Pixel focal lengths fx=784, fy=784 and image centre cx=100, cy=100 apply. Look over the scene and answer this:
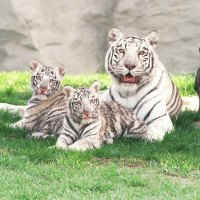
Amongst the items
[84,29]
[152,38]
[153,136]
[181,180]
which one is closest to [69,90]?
[153,136]

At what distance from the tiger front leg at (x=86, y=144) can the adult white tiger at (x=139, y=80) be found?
2.73 feet

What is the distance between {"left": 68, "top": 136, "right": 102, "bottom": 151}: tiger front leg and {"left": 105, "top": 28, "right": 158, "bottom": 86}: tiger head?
1.02 metres

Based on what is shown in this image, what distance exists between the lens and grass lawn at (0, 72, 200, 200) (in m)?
5.55

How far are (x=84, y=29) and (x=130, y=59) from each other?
6.21 metres

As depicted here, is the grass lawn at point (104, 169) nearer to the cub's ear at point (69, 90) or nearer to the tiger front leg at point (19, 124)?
the tiger front leg at point (19, 124)

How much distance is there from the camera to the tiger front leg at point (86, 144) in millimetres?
7027

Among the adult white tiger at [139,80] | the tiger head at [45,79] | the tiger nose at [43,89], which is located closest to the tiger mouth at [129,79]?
the adult white tiger at [139,80]

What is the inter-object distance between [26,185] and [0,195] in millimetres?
332

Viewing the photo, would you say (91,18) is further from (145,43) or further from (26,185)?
(26,185)

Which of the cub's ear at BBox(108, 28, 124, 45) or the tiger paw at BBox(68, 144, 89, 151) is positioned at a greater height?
the cub's ear at BBox(108, 28, 124, 45)

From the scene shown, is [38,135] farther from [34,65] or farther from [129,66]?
[129,66]

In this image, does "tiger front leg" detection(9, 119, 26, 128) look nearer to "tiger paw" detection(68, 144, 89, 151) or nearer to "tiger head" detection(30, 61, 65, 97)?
"tiger head" detection(30, 61, 65, 97)

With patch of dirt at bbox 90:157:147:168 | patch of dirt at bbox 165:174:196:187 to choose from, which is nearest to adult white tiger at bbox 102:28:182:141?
patch of dirt at bbox 90:157:147:168

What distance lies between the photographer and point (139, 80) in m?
8.13
